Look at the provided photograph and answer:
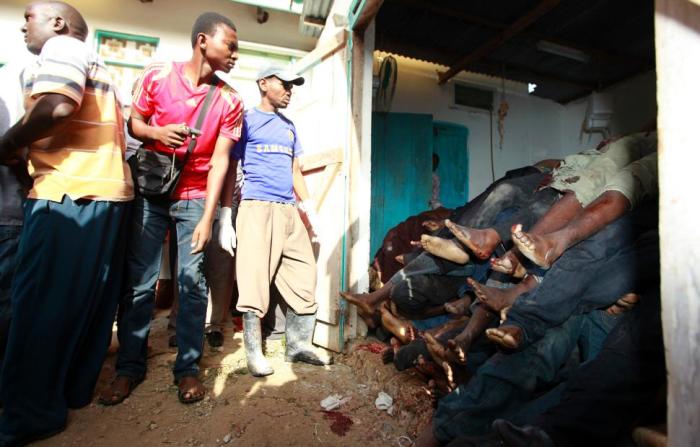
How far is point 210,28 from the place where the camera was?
85.1 inches

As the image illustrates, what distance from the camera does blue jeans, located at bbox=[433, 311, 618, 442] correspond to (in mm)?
1562

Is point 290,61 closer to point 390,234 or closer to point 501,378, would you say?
point 390,234

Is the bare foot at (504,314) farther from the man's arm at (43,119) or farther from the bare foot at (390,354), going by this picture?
the man's arm at (43,119)

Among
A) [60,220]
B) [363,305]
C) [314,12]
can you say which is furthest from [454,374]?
[314,12]

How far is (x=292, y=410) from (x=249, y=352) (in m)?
0.57

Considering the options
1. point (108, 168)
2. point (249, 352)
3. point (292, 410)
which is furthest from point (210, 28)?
point (292, 410)

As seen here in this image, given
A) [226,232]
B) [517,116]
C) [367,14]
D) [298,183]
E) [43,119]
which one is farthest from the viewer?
[517,116]

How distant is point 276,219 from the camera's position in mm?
2760

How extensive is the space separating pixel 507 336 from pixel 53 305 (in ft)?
6.79

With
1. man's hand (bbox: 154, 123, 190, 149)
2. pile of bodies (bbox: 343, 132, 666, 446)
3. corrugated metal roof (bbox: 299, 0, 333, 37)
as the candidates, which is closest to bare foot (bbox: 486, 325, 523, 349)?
pile of bodies (bbox: 343, 132, 666, 446)

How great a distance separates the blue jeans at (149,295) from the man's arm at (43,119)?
60 cm

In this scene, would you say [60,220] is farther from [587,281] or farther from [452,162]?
[452,162]

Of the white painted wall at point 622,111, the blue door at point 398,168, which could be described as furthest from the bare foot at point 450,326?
the white painted wall at point 622,111

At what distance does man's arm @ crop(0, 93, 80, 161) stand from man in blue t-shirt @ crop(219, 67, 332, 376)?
3.45 feet
